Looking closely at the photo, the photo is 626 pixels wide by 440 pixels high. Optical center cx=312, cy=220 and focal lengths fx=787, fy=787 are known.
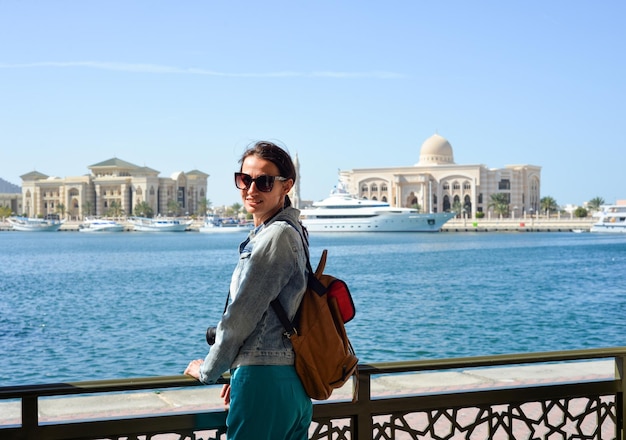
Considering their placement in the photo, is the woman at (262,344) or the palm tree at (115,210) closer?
the woman at (262,344)

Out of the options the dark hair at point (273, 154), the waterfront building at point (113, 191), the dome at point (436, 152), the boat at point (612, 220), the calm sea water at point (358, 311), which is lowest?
the calm sea water at point (358, 311)

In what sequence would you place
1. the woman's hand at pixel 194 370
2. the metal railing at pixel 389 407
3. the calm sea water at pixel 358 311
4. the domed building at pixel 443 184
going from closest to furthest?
the woman's hand at pixel 194 370 < the metal railing at pixel 389 407 < the calm sea water at pixel 358 311 < the domed building at pixel 443 184

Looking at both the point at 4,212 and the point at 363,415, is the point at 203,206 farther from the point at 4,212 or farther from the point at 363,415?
the point at 363,415

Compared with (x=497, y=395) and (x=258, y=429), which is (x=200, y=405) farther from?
(x=258, y=429)

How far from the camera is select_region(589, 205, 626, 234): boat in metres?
79.8

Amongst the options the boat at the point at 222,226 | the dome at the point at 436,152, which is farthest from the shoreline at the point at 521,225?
the boat at the point at 222,226

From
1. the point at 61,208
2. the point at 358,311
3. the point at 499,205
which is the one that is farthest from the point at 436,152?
the point at 358,311

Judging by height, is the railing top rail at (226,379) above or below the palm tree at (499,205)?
below

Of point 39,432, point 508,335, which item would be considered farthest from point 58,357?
point 39,432

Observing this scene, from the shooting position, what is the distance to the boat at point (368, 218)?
88.0 metres

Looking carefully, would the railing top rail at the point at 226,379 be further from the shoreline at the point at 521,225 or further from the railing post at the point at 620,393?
the shoreline at the point at 521,225

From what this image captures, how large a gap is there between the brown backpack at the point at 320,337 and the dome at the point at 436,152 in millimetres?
112318

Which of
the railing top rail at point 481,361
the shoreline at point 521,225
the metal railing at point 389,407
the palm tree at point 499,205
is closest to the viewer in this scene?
the metal railing at point 389,407

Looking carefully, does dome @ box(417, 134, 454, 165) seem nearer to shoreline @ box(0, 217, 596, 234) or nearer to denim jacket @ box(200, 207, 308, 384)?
shoreline @ box(0, 217, 596, 234)
